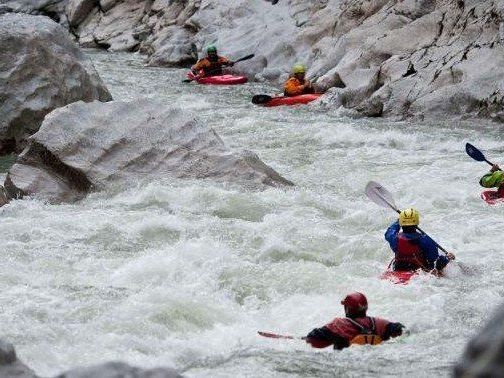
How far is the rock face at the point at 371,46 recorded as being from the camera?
14.4m

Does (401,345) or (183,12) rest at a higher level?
(401,345)

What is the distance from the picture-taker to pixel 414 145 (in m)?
12.6

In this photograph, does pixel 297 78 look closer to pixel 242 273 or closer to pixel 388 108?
pixel 388 108

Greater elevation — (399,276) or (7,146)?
(399,276)

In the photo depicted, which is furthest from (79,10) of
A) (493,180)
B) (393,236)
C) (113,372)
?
(113,372)

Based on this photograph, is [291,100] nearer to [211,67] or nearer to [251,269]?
[211,67]

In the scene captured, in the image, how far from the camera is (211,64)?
64.0ft

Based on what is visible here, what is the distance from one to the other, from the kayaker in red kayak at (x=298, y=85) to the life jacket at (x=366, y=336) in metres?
10.9

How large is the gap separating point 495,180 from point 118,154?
4218mm

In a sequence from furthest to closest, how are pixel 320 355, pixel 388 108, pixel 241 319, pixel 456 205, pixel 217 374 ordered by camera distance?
1. pixel 388 108
2. pixel 456 205
3. pixel 241 319
4. pixel 320 355
5. pixel 217 374

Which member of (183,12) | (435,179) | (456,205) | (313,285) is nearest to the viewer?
(313,285)

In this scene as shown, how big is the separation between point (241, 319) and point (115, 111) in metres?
4.85

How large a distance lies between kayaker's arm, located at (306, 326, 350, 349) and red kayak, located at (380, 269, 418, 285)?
149 cm

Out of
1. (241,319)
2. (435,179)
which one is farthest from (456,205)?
(241,319)
